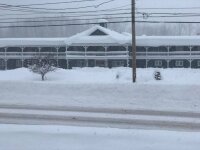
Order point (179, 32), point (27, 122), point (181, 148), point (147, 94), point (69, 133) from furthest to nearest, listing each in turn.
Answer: point (179, 32)
point (147, 94)
point (27, 122)
point (69, 133)
point (181, 148)

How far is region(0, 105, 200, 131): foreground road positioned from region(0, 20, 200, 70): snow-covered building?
36.7m

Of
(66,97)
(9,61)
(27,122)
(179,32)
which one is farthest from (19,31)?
(27,122)

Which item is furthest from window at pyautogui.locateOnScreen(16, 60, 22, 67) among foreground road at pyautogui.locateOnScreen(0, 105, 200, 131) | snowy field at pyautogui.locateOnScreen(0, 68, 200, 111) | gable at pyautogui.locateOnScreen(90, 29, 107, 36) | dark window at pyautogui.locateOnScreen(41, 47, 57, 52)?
foreground road at pyautogui.locateOnScreen(0, 105, 200, 131)

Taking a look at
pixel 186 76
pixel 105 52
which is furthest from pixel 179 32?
pixel 186 76

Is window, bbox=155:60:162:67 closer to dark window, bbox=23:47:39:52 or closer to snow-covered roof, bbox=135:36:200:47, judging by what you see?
snow-covered roof, bbox=135:36:200:47

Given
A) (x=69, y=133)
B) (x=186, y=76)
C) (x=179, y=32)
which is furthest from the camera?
(x=179, y=32)

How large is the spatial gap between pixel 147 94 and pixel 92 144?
1306 cm

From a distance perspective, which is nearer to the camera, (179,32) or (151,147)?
(151,147)

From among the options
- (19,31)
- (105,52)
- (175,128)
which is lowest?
(175,128)

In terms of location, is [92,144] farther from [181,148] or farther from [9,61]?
[9,61]

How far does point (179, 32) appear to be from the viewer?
13538cm

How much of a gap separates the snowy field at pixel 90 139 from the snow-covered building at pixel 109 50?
42294mm

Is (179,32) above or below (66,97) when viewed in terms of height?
above

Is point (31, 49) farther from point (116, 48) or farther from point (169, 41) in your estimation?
point (169, 41)
